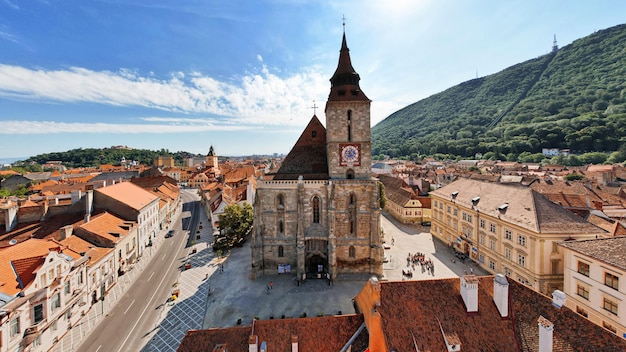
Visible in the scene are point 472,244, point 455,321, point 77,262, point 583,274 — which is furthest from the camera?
point 472,244

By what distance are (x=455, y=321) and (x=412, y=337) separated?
2941mm

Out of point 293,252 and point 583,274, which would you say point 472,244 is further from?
point 293,252

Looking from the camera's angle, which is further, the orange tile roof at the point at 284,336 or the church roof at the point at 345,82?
the church roof at the point at 345,82

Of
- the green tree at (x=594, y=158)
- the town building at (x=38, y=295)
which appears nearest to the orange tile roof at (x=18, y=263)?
the town building at (x=38, y=295)

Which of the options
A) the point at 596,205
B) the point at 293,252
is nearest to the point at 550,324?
the point at 293,252

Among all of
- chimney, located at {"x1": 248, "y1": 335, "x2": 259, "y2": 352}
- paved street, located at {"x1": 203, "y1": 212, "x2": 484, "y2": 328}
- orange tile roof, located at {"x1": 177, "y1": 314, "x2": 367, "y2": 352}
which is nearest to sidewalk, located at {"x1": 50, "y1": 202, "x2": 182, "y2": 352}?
paved street, located at {"x1": 203, "y1": 212, "x2": 484, "y2": 328}

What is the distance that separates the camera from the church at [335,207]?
3456cm

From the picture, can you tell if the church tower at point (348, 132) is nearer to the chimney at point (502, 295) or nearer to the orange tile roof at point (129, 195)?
the chimney at point (502, 295)

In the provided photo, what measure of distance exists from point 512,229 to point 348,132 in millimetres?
24524

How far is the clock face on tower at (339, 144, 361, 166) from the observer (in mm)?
35094

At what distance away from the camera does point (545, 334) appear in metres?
13.2

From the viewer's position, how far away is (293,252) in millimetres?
35594

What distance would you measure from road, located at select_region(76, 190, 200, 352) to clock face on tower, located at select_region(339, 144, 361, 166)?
2846cm

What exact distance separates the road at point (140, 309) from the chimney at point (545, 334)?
100ft
